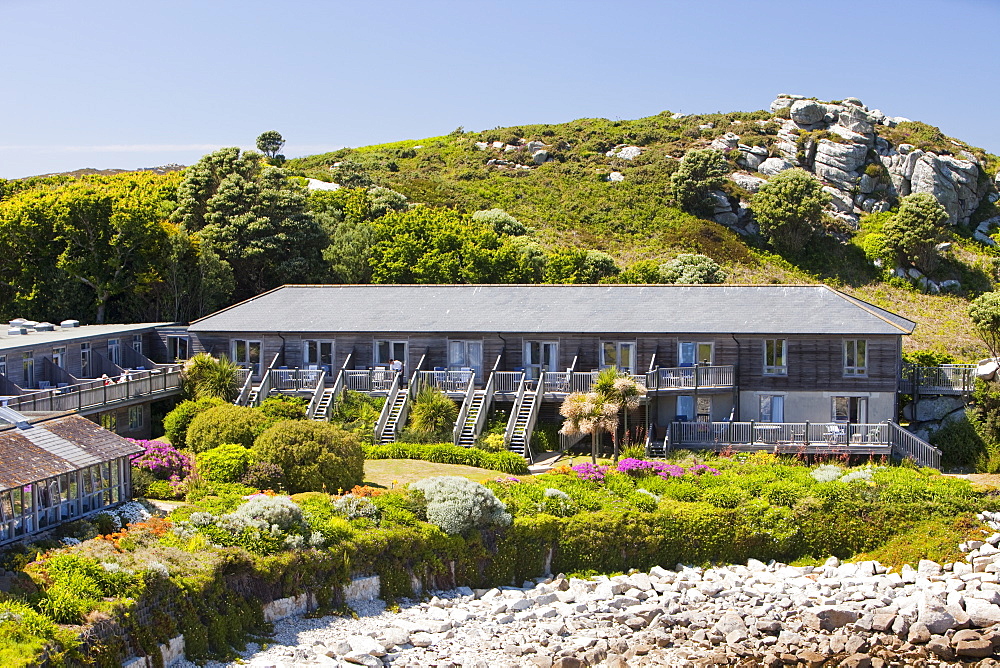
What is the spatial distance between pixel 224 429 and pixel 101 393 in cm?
607

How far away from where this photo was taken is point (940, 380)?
3981cm

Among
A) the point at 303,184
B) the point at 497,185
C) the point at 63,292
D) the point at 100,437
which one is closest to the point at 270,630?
the point at 100,437

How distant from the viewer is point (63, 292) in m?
48.7

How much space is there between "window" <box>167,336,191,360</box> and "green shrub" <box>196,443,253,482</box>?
14.3m

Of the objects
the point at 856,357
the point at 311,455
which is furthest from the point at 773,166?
the point at 311,455

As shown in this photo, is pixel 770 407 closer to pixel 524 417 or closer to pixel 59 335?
pixel 524 417

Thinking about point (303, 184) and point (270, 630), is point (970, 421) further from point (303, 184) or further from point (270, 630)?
point (303, 184)

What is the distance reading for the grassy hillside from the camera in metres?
73.9

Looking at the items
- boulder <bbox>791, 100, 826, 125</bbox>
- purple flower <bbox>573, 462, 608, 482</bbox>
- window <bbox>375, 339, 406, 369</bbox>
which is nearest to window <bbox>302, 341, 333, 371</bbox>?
window <bbox>375, 339, 406, 369</bbox>

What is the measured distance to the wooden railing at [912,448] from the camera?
35.3 m

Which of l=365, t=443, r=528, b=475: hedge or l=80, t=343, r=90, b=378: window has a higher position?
l=80, t=343, r=90, b=378: window

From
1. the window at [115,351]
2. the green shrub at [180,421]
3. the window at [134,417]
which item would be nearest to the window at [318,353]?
the green shrub at [180,421]

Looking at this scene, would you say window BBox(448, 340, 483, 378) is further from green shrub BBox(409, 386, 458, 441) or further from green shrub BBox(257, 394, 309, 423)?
green shrub BBox(257, 394, 309, 423)

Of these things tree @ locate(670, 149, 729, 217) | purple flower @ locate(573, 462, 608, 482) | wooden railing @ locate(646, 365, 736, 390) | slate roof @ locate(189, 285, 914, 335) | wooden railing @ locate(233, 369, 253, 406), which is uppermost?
tree @ locate(670, 149, 729, 217)
